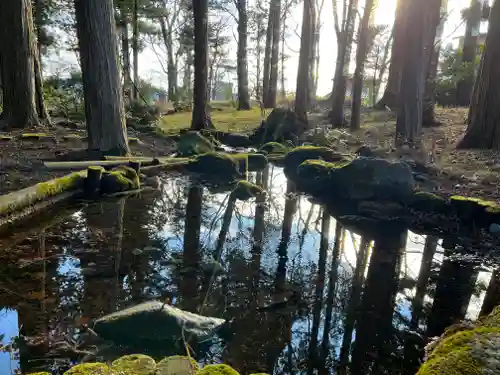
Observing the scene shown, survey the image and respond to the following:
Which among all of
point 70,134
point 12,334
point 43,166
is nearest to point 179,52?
point 70,134

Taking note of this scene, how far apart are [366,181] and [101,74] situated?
6.11 metres

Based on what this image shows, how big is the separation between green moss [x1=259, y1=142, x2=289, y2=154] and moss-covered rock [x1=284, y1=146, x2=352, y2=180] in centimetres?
175

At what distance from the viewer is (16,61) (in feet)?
38.6

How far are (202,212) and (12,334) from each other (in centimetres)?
438

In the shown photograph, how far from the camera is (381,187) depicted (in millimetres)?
8250

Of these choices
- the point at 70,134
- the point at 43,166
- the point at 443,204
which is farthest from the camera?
the point at 70,134

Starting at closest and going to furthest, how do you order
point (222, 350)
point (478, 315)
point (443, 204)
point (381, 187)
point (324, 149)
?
point (222, 350) → point (478, 315) → point (443, 204) → point (381, 187) → point (324, 149)

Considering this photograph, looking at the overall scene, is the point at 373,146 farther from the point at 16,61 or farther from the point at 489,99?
the point at 16,61

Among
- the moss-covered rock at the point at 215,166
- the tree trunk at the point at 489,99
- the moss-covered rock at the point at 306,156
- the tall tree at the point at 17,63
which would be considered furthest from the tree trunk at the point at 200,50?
the tree trunk at the point at 489,99

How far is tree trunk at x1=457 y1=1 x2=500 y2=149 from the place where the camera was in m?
10.8

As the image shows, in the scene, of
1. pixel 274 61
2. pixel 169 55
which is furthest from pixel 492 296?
pixel 169 55

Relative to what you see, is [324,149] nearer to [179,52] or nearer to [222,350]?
[222,350]

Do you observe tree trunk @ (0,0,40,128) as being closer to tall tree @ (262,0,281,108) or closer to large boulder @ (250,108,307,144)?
large boulder @ (250,108,307,144)

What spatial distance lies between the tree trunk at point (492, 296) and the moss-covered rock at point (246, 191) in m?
4.89
